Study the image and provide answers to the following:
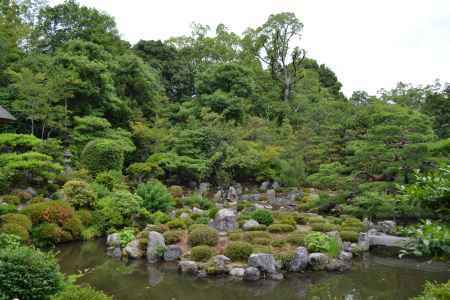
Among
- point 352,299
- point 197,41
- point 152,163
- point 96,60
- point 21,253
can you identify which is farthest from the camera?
point 197,41

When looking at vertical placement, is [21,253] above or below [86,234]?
above

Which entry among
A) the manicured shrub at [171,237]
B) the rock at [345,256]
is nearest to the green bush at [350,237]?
the rock at [345,256]

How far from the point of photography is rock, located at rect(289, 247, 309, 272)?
1047 centimetres

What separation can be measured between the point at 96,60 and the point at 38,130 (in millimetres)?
5191

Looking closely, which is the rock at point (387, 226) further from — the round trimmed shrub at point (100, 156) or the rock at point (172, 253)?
the round trimmed shrub at point (100, 156)

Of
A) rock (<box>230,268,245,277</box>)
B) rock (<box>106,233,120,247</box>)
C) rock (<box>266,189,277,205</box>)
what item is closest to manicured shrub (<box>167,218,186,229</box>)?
rock (<box>106,233,120,247</box>)

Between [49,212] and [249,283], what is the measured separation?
7.20m

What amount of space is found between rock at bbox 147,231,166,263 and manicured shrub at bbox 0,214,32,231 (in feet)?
12.6

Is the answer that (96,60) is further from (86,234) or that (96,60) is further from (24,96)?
(86,234)

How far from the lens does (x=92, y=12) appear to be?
2494cm

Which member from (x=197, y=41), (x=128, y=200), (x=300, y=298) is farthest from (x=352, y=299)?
(x=197, y=41)

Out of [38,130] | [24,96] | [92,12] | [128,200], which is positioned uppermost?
[92,12]

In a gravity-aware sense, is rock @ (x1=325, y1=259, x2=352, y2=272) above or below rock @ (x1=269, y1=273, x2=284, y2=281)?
above

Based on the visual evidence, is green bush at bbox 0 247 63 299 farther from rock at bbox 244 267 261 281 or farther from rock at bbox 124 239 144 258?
rock at bbox 124 239 144 258
